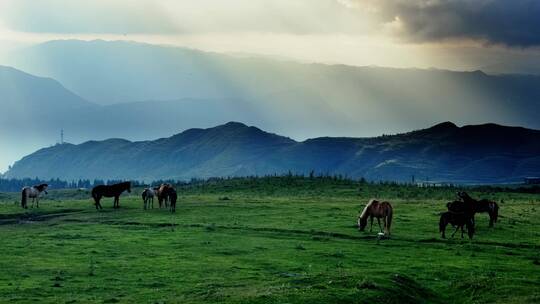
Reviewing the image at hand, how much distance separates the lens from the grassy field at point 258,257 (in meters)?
28.8

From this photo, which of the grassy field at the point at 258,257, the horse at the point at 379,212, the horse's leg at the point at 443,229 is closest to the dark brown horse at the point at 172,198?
the grassy field at the point at 258,257

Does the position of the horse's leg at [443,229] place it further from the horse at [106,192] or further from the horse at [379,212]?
the horse at [106,192]

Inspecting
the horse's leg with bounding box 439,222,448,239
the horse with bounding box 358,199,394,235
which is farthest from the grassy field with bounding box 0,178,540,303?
the horse with bounding box 358,199,394,235

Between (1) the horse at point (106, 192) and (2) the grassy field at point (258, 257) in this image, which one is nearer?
(2) the grassy field at point (258, 257)

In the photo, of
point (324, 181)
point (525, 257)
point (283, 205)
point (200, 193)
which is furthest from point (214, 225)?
point (324, 181)

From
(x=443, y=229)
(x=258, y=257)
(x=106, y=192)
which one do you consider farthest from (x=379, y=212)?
(x=106, y=192)

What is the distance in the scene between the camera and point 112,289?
3002 cm

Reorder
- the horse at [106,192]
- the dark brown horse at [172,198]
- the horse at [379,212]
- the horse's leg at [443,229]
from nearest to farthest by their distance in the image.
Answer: the horse's leg at [443,229] → the horse at [379,212] → the dark brown horse at [172,198] → the horse at [106,192]

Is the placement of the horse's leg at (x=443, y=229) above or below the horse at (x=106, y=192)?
below

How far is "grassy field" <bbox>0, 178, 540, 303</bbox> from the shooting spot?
28.8 meters

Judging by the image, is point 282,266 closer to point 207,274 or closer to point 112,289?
point 207,274

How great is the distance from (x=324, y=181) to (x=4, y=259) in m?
65.3

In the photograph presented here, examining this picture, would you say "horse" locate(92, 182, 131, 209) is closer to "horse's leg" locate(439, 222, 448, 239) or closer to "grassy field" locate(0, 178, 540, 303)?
"grassy field" locate(0, 178, 540, 303)

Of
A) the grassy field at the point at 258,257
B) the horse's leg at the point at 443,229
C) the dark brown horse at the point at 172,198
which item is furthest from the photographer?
the dark brown horse at the point at 172,198
